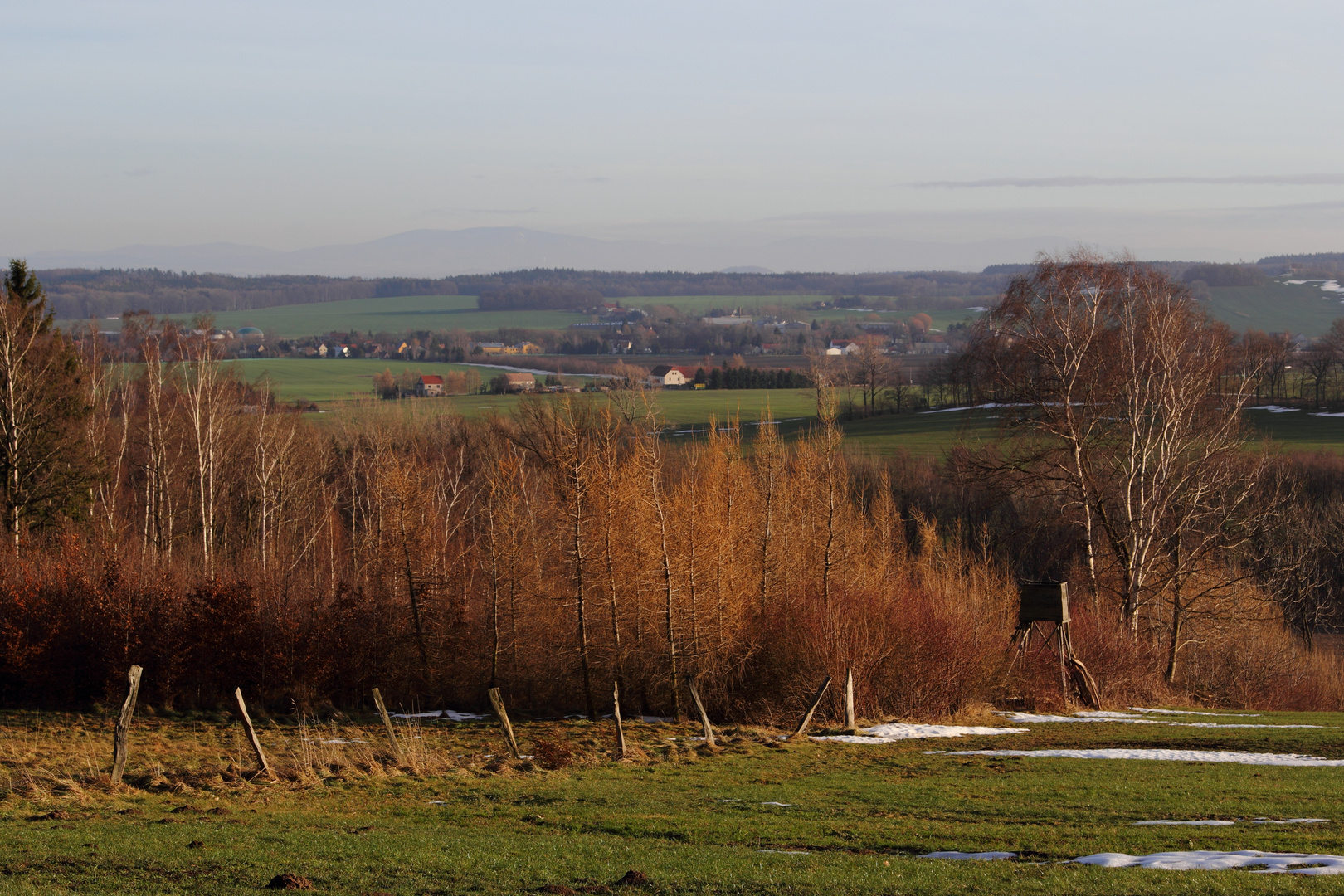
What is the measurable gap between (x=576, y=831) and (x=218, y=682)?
95.2ft

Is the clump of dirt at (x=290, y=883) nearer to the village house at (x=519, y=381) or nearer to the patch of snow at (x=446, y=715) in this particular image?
the patch of snow at (x=446, y=715)

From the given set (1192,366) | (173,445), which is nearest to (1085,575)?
(1192,366)

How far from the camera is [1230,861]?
11523 mm

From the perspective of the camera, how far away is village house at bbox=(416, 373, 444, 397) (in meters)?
140

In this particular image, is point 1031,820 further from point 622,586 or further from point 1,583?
point 1,583

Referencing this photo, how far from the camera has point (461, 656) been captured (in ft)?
133

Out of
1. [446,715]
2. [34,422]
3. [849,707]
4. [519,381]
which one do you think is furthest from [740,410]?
[849,707]

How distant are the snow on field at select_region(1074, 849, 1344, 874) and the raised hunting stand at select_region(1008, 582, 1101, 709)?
22988 millimetres

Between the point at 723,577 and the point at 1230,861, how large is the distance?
24.3 meters

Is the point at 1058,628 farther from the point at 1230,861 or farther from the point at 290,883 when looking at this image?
the point at 290,883

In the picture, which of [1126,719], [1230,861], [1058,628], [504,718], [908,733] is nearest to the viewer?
[1230,861]

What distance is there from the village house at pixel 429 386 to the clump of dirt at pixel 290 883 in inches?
5053

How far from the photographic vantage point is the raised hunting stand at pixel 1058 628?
34.5 metres

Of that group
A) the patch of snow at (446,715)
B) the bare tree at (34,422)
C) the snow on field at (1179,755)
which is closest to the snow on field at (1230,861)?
the snow on field at (1179,755)
